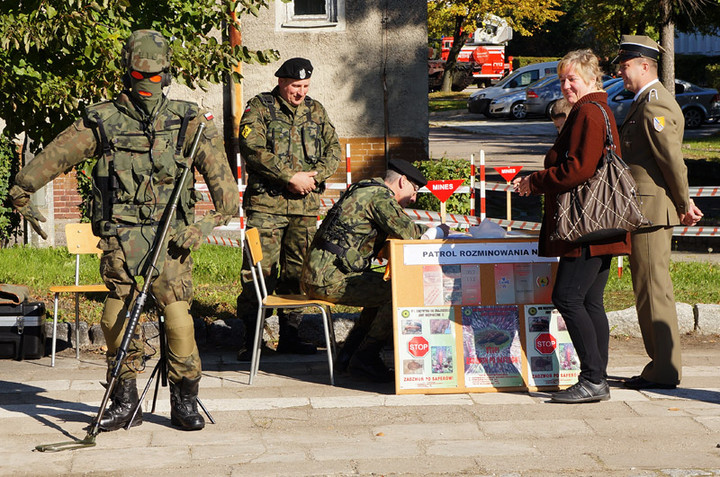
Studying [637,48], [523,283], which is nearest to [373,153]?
[523,283]

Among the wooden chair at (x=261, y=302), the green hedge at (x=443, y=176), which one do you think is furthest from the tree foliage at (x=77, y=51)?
the green hedge at (x=443, y=176)

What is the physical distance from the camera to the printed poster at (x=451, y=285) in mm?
6648

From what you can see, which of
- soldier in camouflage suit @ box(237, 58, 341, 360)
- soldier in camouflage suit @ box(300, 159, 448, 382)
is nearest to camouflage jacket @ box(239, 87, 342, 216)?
soldier in camouflage suit @ box(237, 58, 341, 360)

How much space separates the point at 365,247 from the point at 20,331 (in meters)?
2.66

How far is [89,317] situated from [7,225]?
12.6 ft

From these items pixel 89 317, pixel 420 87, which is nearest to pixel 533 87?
pixel 420 87

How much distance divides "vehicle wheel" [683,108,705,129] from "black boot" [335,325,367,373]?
2648 cm

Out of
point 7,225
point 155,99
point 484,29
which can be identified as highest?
point 484,29

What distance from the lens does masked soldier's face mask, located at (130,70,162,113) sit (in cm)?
542

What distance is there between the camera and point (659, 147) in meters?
6.32

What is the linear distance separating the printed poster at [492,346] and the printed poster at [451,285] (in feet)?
0.26

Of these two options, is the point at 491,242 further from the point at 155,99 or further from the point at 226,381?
the point at 155,99

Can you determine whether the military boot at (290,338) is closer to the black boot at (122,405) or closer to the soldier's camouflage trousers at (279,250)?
the soldier's camouflage trousers at (279,250)

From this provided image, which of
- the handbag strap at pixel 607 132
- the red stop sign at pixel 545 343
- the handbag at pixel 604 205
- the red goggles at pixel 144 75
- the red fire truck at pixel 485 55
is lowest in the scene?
the red stop sign at pixel 545 343
